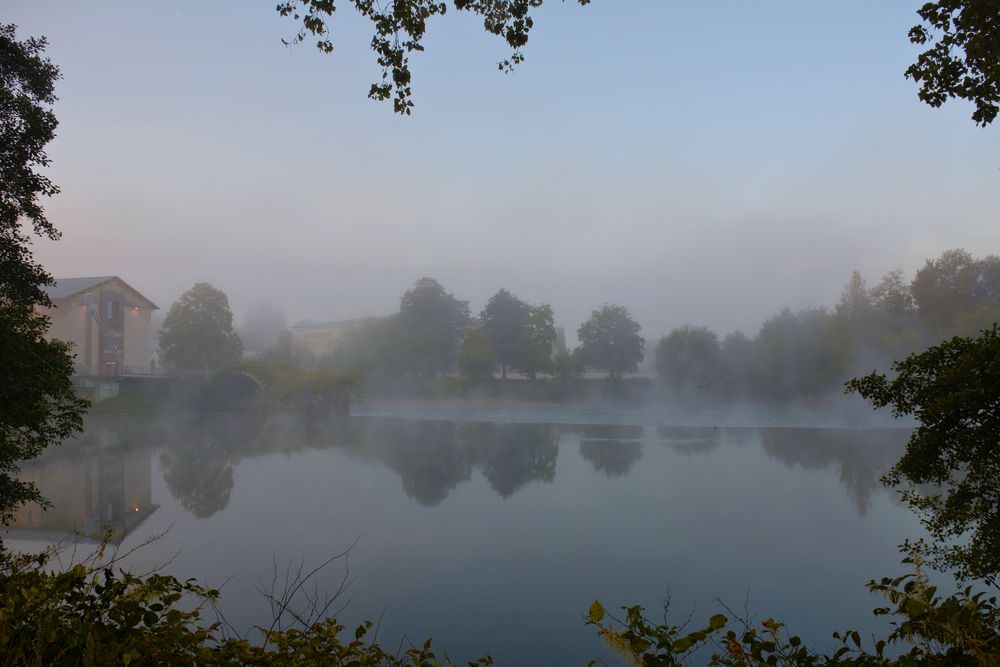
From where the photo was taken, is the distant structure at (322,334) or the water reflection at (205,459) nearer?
the water reflection at (205,459)

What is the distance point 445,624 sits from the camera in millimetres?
10383

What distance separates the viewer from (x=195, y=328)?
55.3 m

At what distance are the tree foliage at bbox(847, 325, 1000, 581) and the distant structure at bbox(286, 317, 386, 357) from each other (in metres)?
70.3

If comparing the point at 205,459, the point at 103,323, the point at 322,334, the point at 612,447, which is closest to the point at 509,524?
the point at 612,447

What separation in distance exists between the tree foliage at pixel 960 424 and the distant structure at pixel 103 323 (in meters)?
46.7

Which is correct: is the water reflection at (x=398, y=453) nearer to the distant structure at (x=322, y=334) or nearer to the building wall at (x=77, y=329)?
the building wall at (x=77, y=329)

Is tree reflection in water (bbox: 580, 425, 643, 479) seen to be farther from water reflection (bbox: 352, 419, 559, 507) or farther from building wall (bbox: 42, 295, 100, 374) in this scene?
building wall (bbox: 42, 295, 100, 374)

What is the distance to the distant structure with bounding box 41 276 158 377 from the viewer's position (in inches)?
1738

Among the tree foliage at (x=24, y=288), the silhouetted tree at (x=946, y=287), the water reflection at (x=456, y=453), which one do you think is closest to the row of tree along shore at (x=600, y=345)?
the silhouetted tree at (x=946, y=287)

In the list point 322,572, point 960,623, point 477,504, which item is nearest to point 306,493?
point 477,504

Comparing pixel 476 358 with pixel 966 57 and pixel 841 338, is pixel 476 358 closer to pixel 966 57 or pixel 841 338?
pixel 841 338

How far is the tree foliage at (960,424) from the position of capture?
14.9ft

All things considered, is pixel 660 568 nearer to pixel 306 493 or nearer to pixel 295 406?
pixel 306 493

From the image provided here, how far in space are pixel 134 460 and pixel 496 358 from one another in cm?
4428
